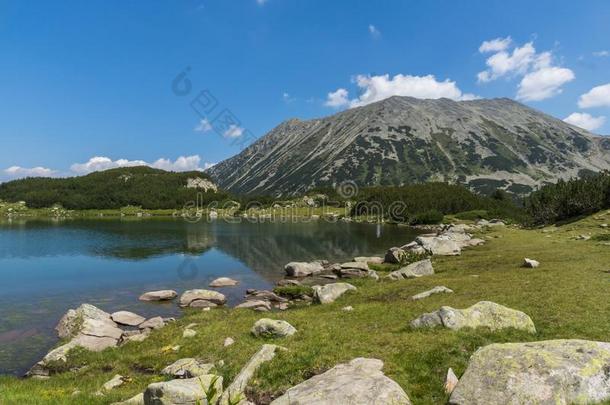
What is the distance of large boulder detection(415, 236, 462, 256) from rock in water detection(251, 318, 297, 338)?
46177 mm

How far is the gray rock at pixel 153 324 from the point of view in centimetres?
3566

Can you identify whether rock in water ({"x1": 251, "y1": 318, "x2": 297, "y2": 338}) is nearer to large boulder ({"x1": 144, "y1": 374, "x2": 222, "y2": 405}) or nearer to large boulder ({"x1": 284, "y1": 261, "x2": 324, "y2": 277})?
large boulder ({"x1": 144, "y1": 374, "x2": 222, "y2": 405})

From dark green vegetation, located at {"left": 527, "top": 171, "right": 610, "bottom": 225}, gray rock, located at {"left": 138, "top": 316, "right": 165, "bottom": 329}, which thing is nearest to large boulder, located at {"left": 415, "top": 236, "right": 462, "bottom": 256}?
gray rock, located at {"left": 138, "top": 316, "right": 165, "bottom": 329}

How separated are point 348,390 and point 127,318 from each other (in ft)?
102

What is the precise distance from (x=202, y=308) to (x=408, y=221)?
5999 inches

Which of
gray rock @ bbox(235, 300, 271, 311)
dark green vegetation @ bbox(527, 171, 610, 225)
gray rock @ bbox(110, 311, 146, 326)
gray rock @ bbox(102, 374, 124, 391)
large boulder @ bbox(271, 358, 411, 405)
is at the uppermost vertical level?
dark green vegetation @ bbox(527, 171, 610, 225)

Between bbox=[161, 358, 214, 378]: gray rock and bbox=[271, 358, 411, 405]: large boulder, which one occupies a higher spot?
bbox=[271, 358, 411, 405]: large boulder

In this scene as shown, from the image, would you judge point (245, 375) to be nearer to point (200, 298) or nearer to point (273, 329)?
point (273, 329)

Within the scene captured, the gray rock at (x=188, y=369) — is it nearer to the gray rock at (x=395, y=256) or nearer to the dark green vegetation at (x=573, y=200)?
the gray rock at (x=395, y=256)

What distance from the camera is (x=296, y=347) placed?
2048cm

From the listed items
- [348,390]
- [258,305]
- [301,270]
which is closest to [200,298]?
[258,305]

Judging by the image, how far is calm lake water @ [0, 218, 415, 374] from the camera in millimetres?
37906

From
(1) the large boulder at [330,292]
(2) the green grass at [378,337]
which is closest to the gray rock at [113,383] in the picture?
(2) the green grass at [378,337]

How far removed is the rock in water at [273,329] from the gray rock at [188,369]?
3.95 meters
